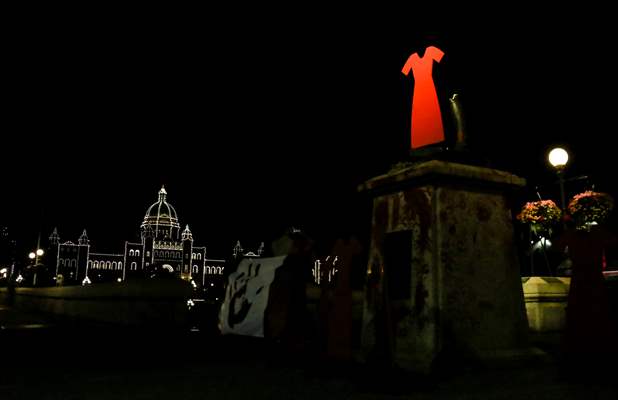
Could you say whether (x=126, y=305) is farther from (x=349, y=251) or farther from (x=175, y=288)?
(x=349, y=251)

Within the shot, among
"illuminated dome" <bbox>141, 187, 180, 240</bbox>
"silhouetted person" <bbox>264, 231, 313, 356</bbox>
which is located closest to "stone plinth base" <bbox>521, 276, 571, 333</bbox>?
"silhouetted person" <bbox>264, 231, 313, 356</bbox>

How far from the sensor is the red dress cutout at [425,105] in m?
6.18

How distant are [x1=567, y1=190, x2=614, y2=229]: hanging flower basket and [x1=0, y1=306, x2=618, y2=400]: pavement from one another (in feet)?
13.5

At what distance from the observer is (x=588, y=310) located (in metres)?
5.02

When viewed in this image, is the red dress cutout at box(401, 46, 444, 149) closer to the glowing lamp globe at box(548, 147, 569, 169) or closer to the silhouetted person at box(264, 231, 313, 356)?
the silhouetted person at box(264, 231, 313, 356)

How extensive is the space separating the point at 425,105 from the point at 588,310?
2.85m

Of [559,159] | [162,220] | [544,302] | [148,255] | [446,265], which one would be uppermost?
[162,220]

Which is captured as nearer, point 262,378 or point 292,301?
point 262,378

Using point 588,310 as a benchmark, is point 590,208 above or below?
above

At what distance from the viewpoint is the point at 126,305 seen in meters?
12.8

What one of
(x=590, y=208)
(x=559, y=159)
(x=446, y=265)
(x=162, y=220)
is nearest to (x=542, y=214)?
(x=590, y=208)

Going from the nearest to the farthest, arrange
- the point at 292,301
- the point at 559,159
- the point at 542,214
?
the point at 292,301 → the point at 542,214 → the point at 559,159

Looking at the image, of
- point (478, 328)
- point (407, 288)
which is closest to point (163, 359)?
point (407, 288)

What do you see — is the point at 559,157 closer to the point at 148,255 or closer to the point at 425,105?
the point at 425,105
